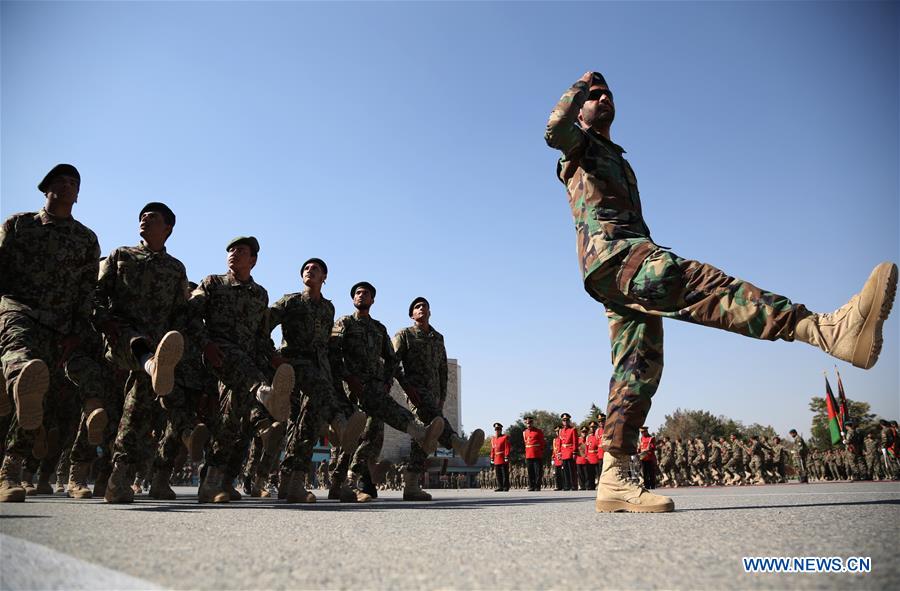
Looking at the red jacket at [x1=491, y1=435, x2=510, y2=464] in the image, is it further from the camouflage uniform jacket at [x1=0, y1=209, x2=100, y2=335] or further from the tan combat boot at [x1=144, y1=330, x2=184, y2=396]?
the tan combat boot at [x1=144, y1=330, x2=184, y2=396]

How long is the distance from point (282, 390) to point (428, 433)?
1.99 m

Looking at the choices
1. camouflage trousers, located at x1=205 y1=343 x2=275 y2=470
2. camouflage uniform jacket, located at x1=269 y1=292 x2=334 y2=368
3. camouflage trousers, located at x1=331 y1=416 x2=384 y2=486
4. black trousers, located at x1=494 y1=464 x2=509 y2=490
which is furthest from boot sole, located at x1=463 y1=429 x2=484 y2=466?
black trousers, located at x1=494 y1=464 x2=509 y2=490

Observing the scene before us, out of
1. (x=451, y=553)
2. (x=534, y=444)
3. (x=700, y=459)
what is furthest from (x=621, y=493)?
Result: (x=700, y=459)

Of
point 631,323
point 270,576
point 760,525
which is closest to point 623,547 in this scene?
point 760,525

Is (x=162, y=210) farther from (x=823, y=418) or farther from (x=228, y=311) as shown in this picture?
(x=823, y=418)

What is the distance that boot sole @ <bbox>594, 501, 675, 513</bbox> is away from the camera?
345 cm

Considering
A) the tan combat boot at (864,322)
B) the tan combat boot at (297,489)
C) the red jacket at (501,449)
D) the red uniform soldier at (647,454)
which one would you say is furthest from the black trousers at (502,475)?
the tan combat boot at (864,322)

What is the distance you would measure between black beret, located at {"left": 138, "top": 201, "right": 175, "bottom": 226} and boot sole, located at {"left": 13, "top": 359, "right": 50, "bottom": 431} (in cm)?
225

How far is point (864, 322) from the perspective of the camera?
102 inches

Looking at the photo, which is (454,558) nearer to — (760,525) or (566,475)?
(760,525)

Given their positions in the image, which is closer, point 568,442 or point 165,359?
point 165,359

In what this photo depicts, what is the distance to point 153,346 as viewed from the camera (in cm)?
521

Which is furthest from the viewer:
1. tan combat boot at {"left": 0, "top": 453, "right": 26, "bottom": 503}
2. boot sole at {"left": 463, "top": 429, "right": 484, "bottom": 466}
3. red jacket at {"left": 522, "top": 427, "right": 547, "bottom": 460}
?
red jacket at {"left": 522, "top": 427, "right": 547, "bottom": 460}

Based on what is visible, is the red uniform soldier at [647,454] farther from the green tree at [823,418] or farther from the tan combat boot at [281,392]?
the green tree at [823,418]
